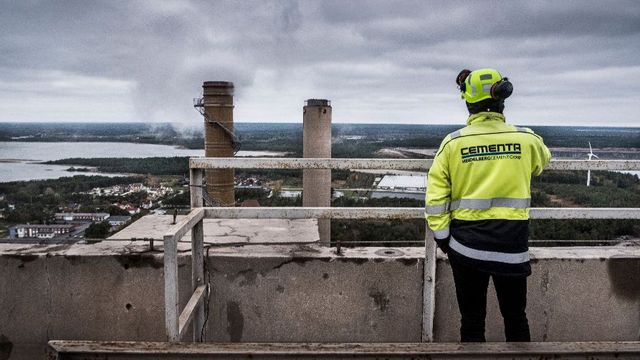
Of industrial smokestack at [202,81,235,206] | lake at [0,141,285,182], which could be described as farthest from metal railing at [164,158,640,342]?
lake at [0,141,285,182]

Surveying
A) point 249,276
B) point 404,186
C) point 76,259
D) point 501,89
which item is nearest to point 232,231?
point 249,276

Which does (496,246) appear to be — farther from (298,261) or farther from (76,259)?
(76,259)

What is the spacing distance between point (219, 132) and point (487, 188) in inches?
679

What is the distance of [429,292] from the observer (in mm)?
3295

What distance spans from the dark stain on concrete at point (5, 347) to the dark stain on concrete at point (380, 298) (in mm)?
2741

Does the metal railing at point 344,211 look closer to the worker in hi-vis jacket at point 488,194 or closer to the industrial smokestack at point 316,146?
the worker in hi-vis jacket at point 488,194

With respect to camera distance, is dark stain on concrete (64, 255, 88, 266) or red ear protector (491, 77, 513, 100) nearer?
red ear protector (491, 77, 513, 100)

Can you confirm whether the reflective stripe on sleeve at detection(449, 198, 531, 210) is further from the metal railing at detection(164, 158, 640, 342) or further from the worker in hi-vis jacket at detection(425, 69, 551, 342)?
the metal railing at detection(164, 158, 640, 342)

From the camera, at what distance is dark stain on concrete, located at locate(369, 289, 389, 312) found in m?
3.48

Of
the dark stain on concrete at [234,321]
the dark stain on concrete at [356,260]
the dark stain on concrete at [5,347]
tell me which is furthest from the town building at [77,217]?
the dark stain on concrete at [356,260]

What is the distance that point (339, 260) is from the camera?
346 cm

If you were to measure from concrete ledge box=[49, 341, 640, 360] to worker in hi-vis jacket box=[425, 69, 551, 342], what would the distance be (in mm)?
385

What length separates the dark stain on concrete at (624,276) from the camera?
350 centimetres

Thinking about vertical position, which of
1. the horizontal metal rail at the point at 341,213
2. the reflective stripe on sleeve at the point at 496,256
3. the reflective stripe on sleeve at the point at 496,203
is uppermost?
the reflective stripe on sleeve at the point at 496,203
